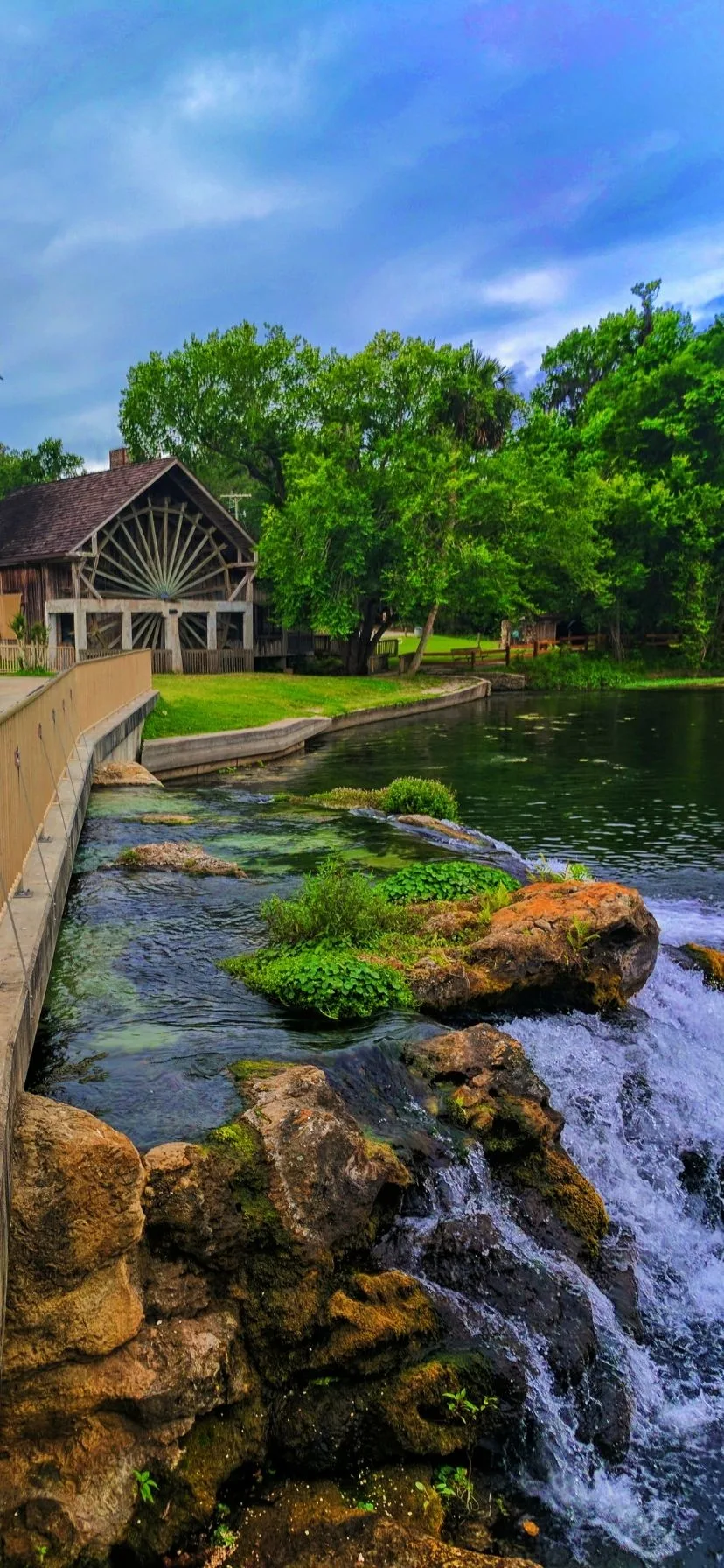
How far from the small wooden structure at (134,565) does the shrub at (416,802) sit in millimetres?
25176

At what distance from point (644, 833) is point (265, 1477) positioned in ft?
52.6

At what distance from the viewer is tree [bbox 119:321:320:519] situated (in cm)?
5428

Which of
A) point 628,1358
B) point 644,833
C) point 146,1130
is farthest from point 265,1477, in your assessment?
point 644,833

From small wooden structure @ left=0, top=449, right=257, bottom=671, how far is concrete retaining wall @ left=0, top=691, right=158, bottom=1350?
3092cm

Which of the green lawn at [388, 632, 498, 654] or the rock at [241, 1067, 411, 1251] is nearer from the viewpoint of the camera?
the rock at [241, 1067, 411, 1251]

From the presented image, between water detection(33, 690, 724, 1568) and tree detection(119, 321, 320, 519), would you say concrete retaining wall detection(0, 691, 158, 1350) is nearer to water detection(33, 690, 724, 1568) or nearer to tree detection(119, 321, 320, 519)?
water detection(33, 690, 724, 1568)

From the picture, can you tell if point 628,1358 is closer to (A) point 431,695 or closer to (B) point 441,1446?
(B) point 441,1446

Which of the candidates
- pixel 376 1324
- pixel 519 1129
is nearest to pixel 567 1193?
pixel 519 1129

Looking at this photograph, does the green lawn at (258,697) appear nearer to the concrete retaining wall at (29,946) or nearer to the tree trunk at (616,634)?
the concrete retaining wall at (29,946)

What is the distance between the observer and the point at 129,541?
45875 millimetres

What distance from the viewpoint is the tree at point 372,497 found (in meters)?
44.3

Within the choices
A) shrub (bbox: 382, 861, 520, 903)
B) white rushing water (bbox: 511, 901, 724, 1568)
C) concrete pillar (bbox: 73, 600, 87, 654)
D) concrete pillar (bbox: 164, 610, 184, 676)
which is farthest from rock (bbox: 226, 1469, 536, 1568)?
concrete pillar (bbox: 164, 610, 184, 676)

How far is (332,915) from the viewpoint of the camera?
34.2 feet

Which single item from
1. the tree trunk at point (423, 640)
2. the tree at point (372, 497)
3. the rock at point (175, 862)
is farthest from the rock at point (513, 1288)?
the tree trunk at point (423, 640)
